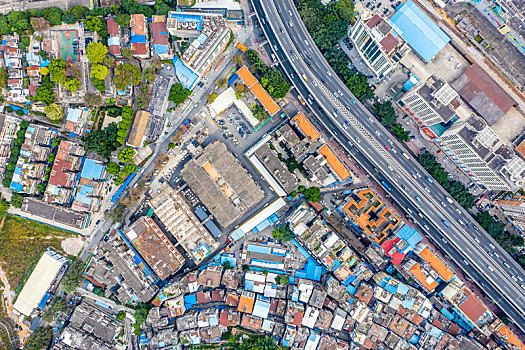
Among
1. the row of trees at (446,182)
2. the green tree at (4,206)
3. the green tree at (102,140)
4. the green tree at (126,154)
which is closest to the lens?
the green tree at (126,154)

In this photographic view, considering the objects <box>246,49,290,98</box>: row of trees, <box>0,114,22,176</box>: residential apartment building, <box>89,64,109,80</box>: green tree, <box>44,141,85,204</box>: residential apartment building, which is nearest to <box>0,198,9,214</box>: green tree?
<box>0,114,22,176</box>: residential apartment building

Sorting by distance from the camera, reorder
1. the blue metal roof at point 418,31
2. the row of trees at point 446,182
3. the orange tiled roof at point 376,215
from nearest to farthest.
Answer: the orange tiled roof at point 376,215
the blue metal roof at point 418,31
the row of trees at point 446,182

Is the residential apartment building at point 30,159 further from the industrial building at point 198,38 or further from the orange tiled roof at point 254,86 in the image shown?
the orange tiled roof at point 254,86

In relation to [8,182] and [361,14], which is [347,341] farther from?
[8,182]

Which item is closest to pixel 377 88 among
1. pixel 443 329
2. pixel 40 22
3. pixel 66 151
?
pixel 443 329

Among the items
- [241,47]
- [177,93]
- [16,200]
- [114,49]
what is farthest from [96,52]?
[16,200]

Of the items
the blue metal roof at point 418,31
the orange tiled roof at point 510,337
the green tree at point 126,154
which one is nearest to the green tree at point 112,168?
the green tree at point 126,154
